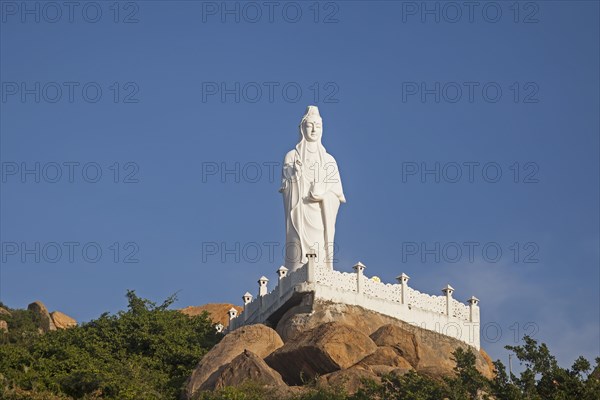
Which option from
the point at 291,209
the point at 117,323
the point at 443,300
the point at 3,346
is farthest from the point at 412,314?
the point at 3,346

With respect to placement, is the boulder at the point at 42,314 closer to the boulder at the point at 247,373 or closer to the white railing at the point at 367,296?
the white railing at the point at 367,296

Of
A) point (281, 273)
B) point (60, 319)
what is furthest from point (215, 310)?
point (281, 273)

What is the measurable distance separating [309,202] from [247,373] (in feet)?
34.4

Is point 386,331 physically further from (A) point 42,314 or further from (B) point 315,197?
(A) point 42,314

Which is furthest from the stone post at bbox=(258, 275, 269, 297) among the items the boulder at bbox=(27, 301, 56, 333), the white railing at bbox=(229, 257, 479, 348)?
the boulder at bbox=(27, 301, 56, 333)

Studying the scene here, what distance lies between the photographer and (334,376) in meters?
33.5

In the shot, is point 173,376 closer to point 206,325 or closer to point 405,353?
point 206,325

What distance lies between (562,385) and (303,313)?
10283 mm

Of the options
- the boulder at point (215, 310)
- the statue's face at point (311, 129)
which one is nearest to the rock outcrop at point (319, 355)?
the statue's face at point (311, 129)

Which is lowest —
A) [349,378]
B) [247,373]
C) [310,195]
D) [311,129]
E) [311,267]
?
[247,373]

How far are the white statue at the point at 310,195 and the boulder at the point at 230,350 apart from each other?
16.8 feet

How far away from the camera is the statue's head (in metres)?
43.3

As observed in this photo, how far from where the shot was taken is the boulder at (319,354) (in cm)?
3444

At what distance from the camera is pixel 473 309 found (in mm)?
40906
